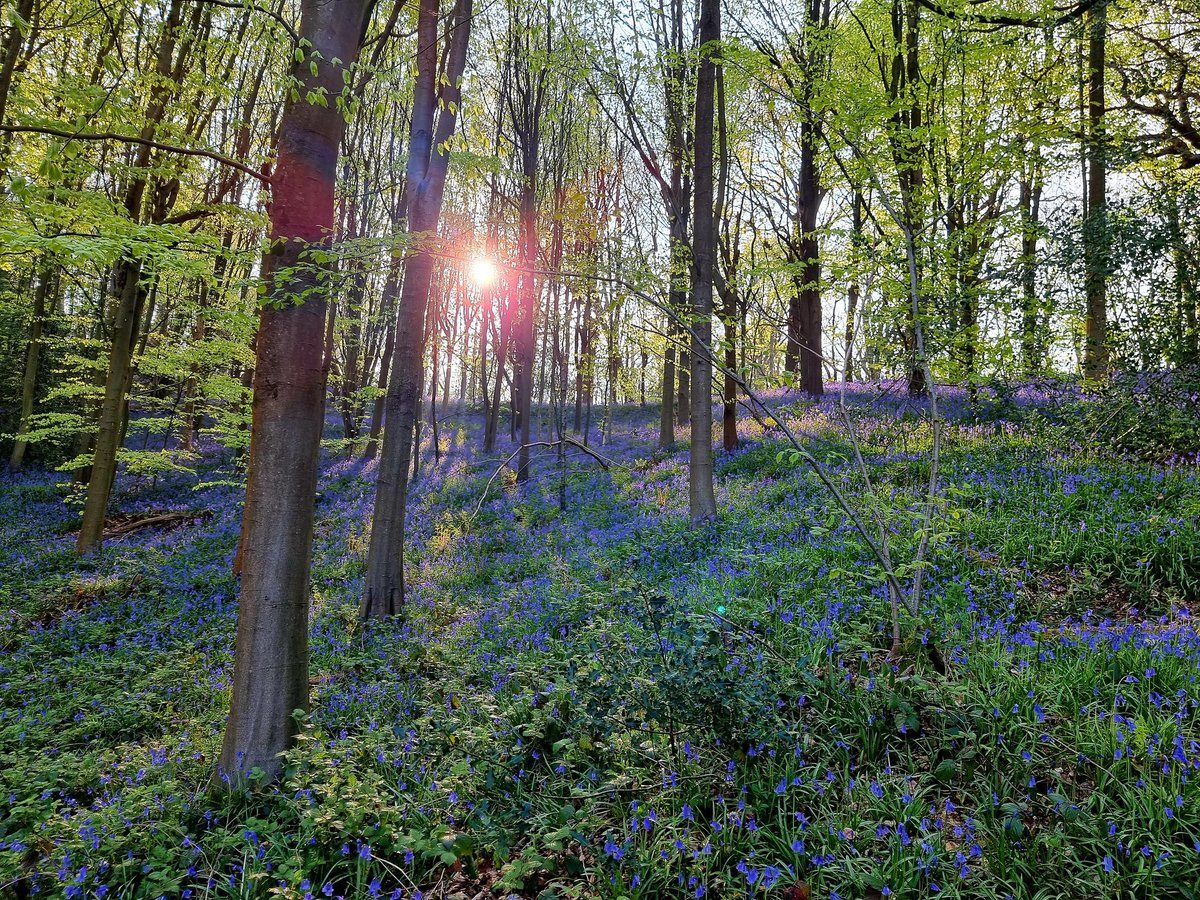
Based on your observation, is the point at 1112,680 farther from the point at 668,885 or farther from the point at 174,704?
the point at 174,704

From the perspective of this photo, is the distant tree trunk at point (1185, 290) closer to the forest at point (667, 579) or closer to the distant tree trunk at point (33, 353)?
the forest at point (667, 579)

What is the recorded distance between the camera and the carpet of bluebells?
8.80 ft

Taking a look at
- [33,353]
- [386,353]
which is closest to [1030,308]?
[386,353]

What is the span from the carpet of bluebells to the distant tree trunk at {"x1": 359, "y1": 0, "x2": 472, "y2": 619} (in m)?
0.94

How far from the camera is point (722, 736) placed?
341cm

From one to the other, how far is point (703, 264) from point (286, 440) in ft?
24.4

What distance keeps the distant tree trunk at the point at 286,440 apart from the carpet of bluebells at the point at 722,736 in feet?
1.45

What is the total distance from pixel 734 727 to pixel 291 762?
303 cm

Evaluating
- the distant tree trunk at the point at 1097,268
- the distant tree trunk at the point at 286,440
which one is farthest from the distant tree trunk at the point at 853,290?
the distant tree trunk at the point at 286,440

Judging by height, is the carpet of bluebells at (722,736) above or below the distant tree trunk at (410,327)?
below

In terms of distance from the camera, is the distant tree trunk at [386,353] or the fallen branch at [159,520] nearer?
the fallen branch at [159,520]

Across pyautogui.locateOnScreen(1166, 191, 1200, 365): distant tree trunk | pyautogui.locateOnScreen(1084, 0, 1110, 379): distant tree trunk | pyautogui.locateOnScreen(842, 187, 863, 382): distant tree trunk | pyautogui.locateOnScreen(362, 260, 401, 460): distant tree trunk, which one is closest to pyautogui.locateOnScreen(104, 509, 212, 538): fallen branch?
pyautogui.locateOnScreen(362, 260, 401, 460): distant tree trunk

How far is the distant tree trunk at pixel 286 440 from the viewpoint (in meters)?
→ 3.98

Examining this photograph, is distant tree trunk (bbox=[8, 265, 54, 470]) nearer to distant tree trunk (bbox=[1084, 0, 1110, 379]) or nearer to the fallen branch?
the fallen branch
